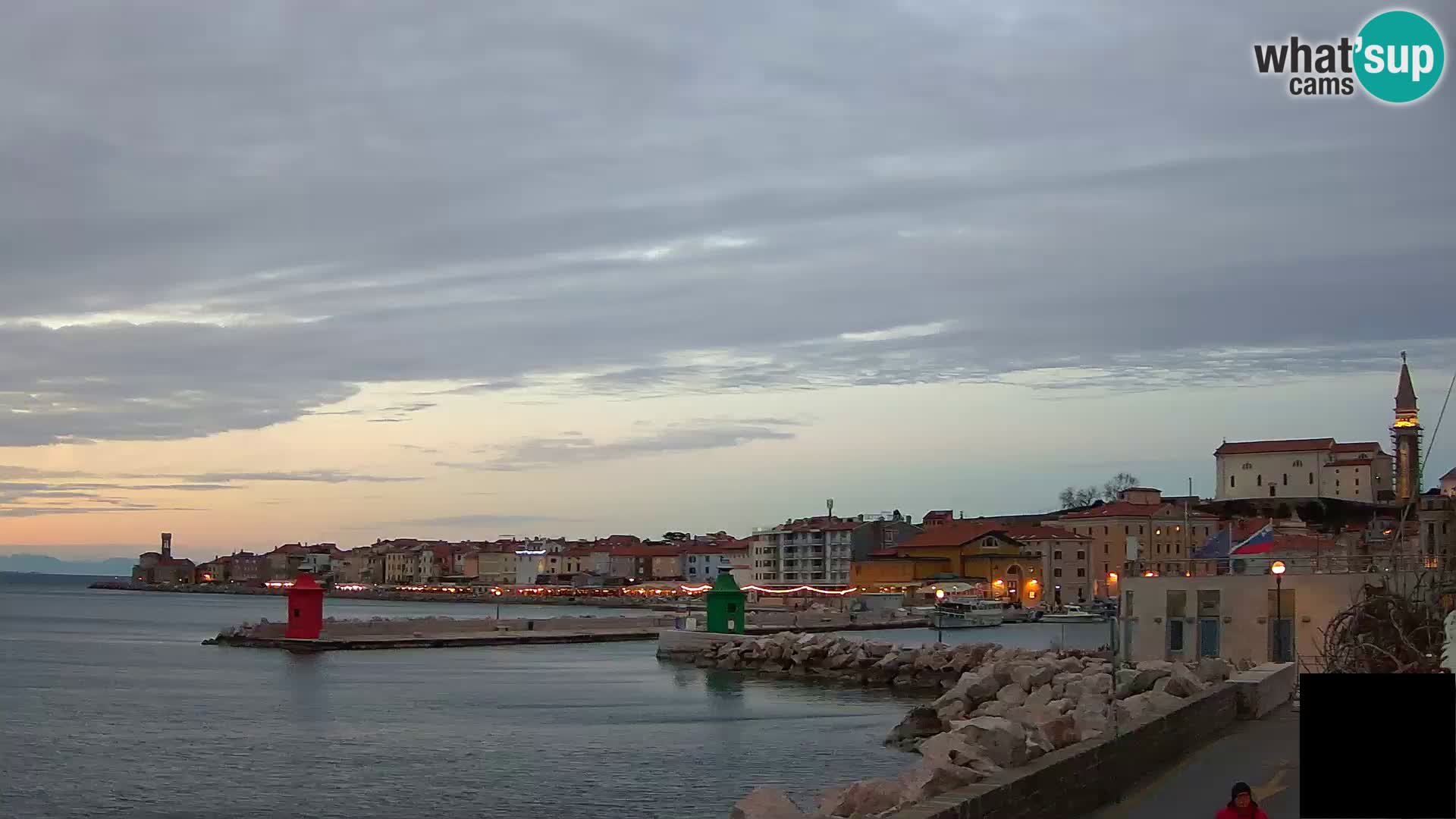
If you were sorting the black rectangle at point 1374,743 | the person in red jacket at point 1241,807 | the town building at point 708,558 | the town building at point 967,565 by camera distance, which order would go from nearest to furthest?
the black rectangle at point 1374,743 → the person in red jacket at point 1241,807 → the town building at point 967,565 → the town building at point 708,558

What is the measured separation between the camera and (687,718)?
1356 inches

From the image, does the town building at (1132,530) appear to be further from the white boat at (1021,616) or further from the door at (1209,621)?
the door at (1209,621)

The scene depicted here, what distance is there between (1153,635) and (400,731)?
15.8 meters

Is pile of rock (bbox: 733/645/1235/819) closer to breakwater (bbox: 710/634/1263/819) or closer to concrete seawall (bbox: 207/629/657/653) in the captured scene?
breakwater (bbox: 710/634/1263/819)

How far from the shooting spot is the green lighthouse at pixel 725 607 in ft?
184

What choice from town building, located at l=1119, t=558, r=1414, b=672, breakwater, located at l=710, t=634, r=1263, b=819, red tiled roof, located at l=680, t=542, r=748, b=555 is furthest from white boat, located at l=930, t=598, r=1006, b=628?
red tiled roof, located at l=680, t=542, r=748, b=555

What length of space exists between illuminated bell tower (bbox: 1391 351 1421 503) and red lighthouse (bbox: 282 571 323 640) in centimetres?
9948

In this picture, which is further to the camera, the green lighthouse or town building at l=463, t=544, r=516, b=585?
town building at l=463, t=544, r=516, b=585

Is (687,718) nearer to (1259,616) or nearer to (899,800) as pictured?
(1259,616)

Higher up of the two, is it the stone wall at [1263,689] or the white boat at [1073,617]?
the stone wall at [1263,689]

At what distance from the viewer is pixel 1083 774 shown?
11875mm

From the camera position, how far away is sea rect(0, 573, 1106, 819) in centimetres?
2220

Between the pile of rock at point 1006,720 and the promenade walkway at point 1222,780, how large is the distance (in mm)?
697

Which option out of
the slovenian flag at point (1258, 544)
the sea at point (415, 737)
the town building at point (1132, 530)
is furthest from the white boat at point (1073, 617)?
the slovenian flag at point (1258, 544)
